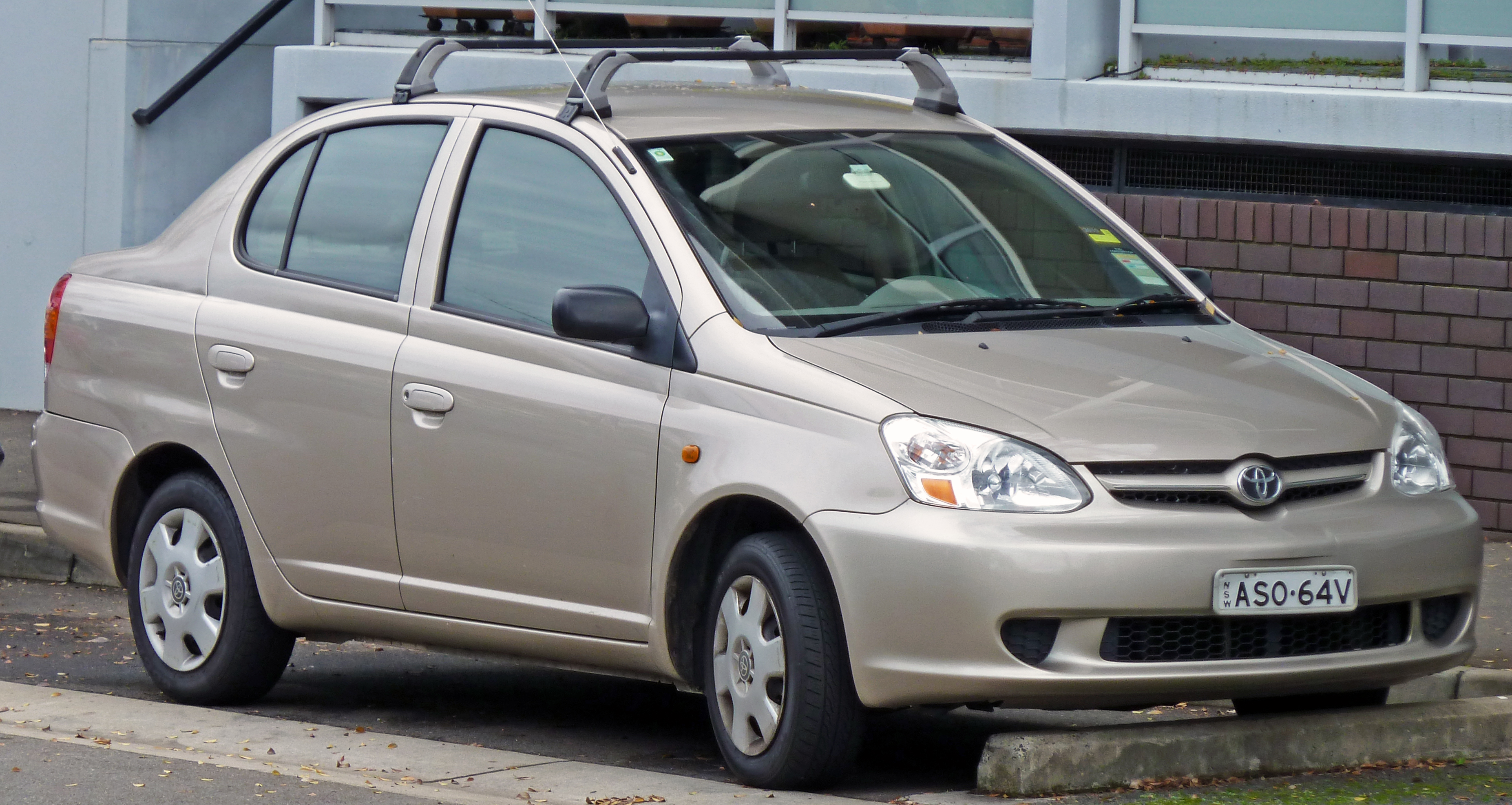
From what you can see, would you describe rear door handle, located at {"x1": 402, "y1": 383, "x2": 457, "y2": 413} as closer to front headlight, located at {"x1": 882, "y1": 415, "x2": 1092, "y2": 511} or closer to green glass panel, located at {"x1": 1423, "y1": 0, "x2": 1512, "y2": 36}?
front headlight, located at {"x1": 882, "y1": 415, "x2": 1092, "y2": 511}

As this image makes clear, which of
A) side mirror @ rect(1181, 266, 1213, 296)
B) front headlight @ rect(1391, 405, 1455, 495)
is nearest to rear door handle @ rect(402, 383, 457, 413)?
side mirror @ rect(1181, 266, 1213, 296)

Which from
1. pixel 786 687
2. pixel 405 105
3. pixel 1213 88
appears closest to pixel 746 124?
pixel 405 105

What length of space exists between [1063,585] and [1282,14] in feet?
20.1

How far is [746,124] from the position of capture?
20.4 ft

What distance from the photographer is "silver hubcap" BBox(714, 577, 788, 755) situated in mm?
5273

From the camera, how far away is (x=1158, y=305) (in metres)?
6.11

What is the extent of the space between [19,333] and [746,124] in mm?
9270

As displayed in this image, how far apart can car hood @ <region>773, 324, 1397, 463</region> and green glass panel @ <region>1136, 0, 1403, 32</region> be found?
474 centimetres

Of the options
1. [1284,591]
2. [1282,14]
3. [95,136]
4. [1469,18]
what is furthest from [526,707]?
[95,136]

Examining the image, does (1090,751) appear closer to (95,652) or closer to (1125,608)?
(1125,608)

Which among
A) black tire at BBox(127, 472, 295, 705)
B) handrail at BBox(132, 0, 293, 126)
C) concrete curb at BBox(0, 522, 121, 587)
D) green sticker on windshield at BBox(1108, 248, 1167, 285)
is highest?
handrail at BBox(132, 0, 293, 126)

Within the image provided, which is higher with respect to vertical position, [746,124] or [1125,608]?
[746,124]

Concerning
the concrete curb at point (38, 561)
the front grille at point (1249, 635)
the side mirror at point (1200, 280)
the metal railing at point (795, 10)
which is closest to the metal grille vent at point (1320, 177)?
the metal railing at point (795, 10)

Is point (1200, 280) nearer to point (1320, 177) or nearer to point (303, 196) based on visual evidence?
point (303, 196)
